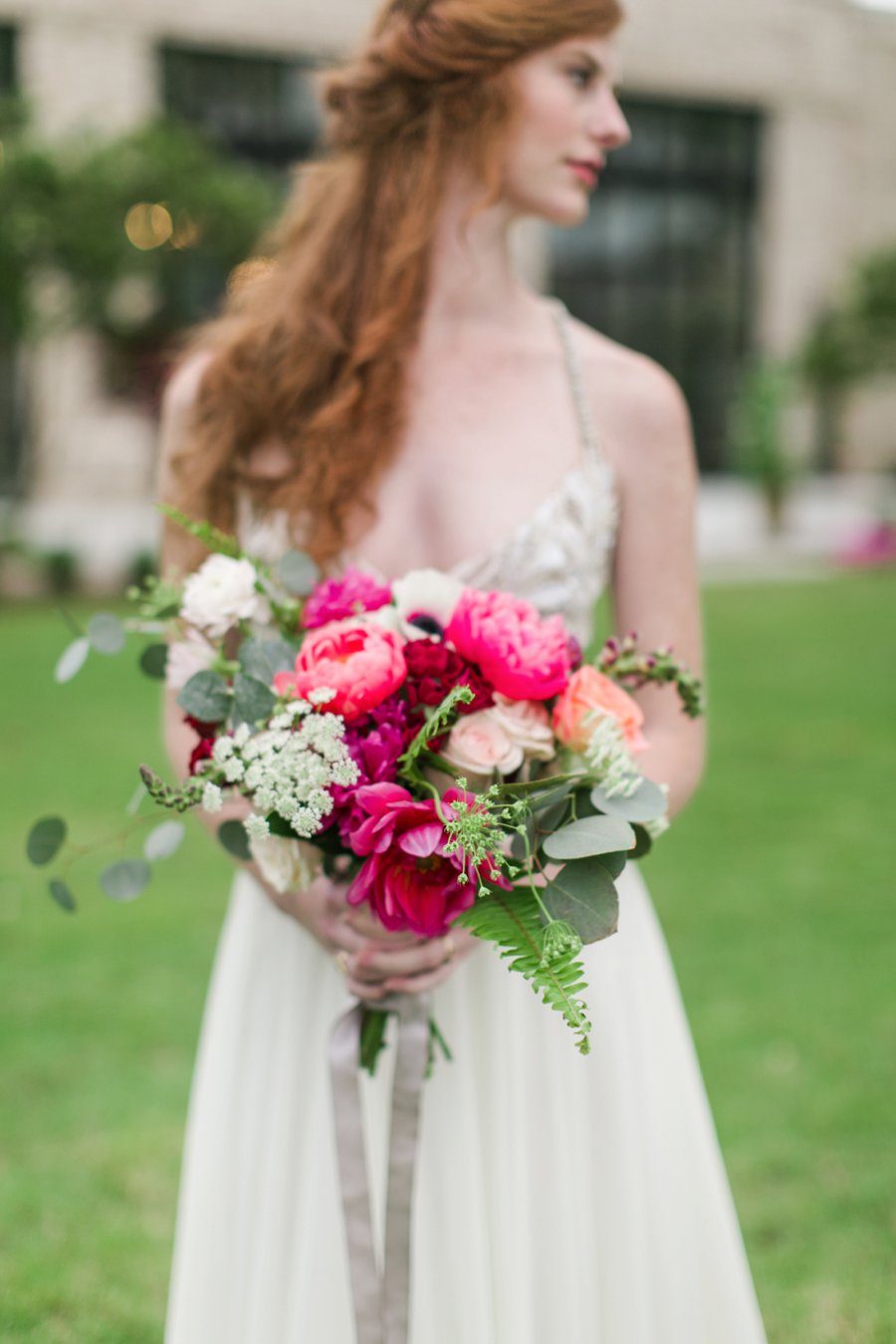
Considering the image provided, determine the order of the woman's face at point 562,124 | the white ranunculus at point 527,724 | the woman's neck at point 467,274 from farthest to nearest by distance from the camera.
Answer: the woman's neck at point 467,274 < the woman's face at point 562,124 < the white ranunculus at point 527,724

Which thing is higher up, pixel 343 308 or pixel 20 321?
pixel 343 308

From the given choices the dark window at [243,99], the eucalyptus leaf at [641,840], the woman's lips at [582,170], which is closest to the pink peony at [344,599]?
the eucalyptus leaf at [641,840]

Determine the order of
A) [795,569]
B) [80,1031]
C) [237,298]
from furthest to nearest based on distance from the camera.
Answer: [795,569] → [80,1031] → [237,298]

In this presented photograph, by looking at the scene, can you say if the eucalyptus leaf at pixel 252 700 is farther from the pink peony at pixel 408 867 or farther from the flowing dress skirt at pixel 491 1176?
the flowing dress skirt at pixel 491 1176

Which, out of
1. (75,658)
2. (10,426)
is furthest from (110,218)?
(75,658)

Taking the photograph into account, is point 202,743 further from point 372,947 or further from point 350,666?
point 372,947

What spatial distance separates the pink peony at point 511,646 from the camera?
1.56 metres

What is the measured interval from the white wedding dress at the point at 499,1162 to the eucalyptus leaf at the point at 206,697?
1.66ft

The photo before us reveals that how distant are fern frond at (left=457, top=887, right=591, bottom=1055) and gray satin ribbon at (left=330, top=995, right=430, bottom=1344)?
0.89 ft

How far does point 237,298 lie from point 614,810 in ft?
4.41

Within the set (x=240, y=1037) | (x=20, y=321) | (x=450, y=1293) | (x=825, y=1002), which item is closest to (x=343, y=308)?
(x=240, y=1037)

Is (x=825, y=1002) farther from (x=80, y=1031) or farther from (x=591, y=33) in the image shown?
(x=591, y=33)

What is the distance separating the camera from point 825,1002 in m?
4.82

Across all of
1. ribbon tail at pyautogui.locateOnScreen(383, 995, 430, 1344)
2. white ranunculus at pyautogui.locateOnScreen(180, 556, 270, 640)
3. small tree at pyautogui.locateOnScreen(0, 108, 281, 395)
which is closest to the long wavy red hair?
white ranunculus at pyautogui.locateOnScreen(180, 556, 270, 640)
